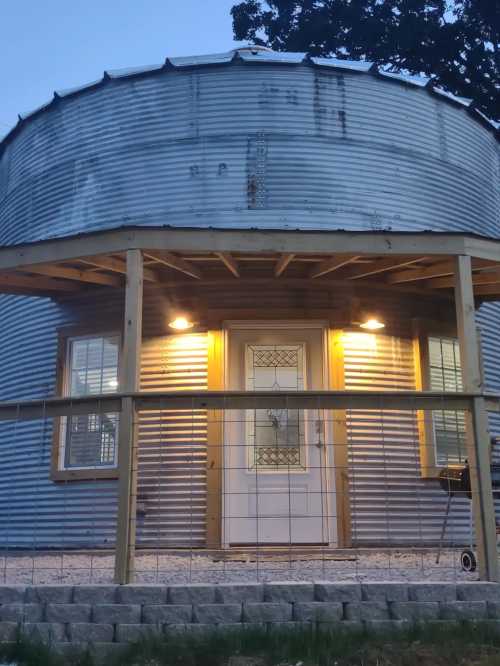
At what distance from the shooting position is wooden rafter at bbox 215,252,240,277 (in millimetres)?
7459

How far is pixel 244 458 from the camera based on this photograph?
8.71m

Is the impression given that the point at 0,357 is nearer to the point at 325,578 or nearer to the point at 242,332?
the point at 242,332

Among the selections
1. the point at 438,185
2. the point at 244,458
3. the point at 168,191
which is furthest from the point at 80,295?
the point at 438,185

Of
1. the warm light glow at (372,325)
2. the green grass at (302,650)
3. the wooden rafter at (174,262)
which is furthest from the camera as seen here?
the warm light glow at (372,325)

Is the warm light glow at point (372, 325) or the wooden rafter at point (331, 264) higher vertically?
the wooden rafter at point (331, 264)

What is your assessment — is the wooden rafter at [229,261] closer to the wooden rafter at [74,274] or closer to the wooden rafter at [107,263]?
the wooden rafter at [107,263]

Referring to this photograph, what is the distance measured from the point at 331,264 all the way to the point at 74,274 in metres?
2.69

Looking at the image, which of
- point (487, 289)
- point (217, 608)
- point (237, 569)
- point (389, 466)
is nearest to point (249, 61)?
point (487, 289)

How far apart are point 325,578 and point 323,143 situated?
5717mm

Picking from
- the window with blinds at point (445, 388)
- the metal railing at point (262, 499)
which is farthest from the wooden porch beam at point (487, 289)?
the metal railing at point (262, 499)

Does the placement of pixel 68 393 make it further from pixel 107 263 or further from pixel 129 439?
pixel 129 439

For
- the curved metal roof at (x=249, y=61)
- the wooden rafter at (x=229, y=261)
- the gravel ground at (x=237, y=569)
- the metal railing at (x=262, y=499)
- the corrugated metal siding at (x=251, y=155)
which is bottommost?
the gravel ground at (x=237, y=569)

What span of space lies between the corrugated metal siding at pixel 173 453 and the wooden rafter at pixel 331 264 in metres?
1.46

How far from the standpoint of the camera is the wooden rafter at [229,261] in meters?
7.46
